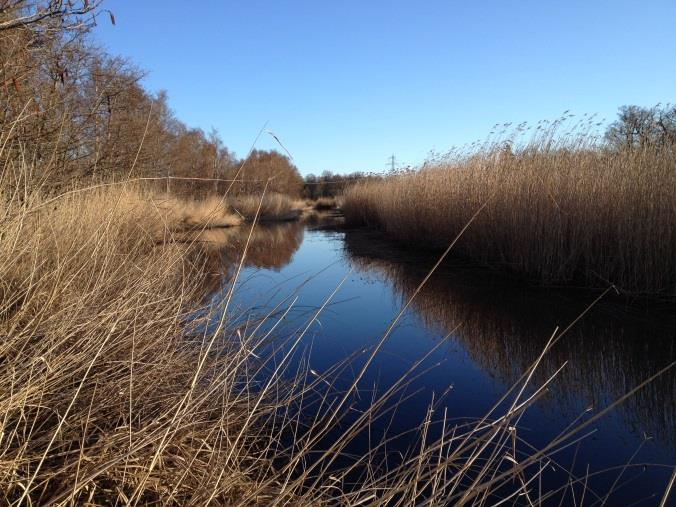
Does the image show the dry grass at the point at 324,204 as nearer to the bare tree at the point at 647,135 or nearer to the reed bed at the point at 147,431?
the bare tree at the point at 647,135

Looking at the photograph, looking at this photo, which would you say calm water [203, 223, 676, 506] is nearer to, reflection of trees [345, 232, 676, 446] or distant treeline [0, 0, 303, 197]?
reflection of trees [345, 232, 676, 446]

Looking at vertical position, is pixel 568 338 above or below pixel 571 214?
below

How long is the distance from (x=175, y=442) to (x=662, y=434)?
2.12 metres

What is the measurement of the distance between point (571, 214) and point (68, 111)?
4.94 meters

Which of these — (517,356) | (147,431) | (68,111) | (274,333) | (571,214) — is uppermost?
(68,111)

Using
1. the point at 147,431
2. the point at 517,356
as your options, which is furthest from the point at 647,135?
the point at 147,431

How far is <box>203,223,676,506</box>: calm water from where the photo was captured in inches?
73.4

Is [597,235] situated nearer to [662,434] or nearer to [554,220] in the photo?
[554,220]

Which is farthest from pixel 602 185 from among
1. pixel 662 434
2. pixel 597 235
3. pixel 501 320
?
pixel 662 434

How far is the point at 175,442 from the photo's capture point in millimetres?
1191

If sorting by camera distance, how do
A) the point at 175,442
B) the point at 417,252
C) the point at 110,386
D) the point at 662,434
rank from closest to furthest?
the point at 175,442 < the point at 110,386 < the point at 662,434 < the point at 417,252

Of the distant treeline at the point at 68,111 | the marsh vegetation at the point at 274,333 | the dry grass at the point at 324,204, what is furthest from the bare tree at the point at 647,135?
the dry grass at the point at 324,204

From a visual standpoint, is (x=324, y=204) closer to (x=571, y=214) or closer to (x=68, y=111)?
(x=571, y=214)

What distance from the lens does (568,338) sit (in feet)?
10.8
